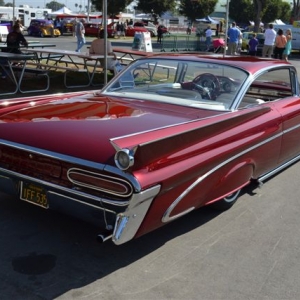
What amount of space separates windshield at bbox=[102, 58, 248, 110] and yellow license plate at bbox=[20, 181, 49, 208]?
1.58 meters

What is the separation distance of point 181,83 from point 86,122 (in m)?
1.62

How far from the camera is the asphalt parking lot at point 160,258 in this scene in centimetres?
298

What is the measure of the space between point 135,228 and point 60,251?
788mm

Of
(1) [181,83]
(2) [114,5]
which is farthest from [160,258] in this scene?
(2) [114,5]

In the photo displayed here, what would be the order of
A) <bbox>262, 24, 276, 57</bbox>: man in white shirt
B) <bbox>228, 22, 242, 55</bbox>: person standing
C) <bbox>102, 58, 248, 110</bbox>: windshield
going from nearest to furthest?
<bbox>102, 58, 248, 110</bbox>: windshield → <bbox>262, 24, 276, 57</bbox>: man in white shirt → <bbox>228, 22, 242, 55</bbox>: person standing

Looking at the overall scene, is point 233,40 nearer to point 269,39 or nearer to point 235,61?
point 269,39

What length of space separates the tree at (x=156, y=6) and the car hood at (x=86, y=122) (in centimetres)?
5151

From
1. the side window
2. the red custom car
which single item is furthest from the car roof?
the side window

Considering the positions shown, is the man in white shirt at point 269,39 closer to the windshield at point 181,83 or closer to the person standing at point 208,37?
the person standing at point 208,37

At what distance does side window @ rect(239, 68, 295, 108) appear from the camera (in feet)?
18.1

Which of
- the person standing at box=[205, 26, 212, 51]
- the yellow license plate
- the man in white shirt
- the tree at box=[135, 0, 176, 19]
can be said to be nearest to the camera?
the yellow license plate

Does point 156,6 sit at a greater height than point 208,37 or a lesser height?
greater

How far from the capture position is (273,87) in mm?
5922

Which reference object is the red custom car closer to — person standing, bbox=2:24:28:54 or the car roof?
the car roof
